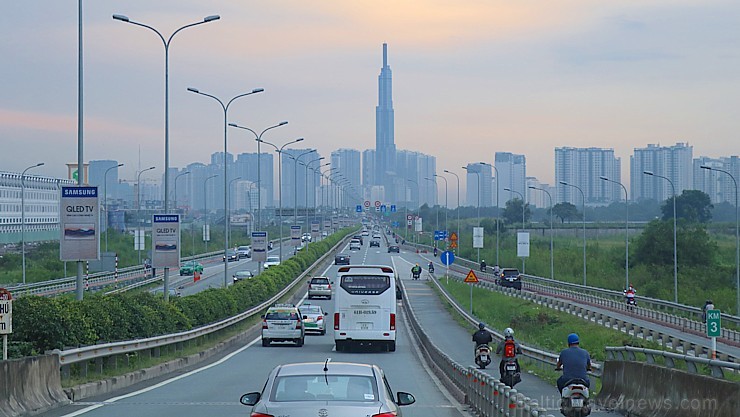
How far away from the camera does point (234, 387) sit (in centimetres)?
2353

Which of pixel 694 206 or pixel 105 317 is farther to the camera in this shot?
pixel 694 206

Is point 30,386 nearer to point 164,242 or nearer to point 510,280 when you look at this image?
point 164,242

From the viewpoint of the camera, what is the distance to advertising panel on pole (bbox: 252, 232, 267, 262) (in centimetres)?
6500

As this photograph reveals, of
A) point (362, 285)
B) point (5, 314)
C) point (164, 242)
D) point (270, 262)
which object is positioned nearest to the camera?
point (5, 314)

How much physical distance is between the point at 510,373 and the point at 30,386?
1029cm

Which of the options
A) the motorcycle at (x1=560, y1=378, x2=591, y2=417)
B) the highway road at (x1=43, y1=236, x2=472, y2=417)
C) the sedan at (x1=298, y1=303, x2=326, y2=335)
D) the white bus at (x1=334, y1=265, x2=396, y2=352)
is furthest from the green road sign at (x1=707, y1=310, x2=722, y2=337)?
the sedan at (x1=298, y1=303, x2=326, y2=335)

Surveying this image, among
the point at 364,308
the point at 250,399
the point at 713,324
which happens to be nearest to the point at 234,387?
the point at 250,399

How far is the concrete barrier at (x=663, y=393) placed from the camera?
1352cm

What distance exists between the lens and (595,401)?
68.6 ft

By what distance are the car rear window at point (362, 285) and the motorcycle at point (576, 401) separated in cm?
2338

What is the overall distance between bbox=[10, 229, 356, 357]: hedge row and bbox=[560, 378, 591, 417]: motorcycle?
10204mm

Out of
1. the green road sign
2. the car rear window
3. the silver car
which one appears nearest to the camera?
the silver car

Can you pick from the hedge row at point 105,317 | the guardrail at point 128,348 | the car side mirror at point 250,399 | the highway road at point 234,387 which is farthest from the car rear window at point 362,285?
the car side mirror at point 250,399

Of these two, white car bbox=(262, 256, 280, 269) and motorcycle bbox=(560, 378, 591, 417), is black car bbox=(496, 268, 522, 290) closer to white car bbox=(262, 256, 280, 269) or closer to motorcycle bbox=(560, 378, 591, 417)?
white car bbox=(262, 256, 280, 269)
